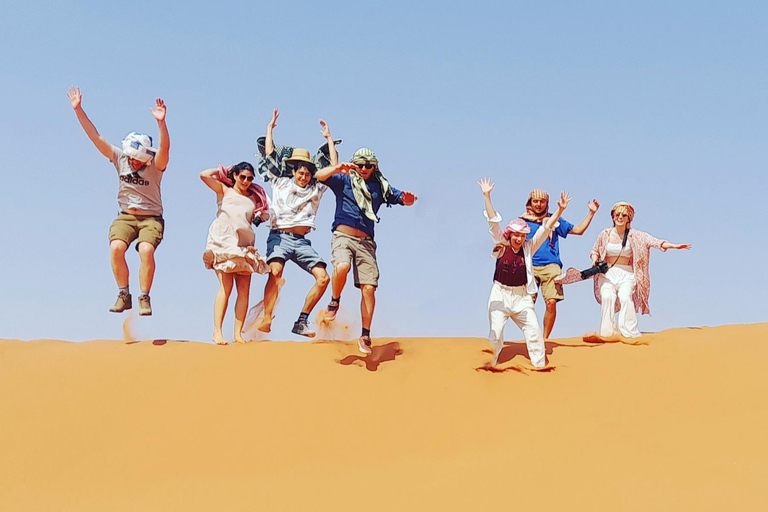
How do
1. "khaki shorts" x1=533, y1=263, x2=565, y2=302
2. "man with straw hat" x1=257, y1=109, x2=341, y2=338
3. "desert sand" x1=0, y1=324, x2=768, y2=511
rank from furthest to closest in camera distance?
1. "khaki shorts" x1=533, y1=263, x2=565, y2=302
2. "man with straw hat" x1=257, y1=109, x2=341, y2=338
3. "desert sand" x1=0, y1=324, x2=768, y2=511

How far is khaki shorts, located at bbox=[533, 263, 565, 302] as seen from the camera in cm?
859

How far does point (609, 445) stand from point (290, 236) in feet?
13.1

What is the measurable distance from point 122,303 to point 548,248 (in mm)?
4689

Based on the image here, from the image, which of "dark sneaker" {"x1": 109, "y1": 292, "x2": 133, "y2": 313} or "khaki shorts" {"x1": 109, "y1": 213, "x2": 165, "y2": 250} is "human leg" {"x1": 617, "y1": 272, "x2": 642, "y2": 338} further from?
"dark sneaker" {"x1": 109, "y1": 292, "x2": 133, "y2": 313}

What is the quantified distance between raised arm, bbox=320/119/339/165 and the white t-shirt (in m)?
0.37

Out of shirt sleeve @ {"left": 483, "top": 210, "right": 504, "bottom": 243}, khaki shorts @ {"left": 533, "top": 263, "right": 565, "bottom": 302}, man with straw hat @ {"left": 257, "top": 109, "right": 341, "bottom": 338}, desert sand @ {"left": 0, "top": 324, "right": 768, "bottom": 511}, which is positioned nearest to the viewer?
desert sand @ {"left": 0, "top": 324, "right": 768, "bottom": 511}

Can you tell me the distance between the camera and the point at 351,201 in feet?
26.6

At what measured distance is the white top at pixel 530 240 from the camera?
291 inches

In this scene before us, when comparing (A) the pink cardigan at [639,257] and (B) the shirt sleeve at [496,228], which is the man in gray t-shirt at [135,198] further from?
(A) the pink cardigan at [639,257]

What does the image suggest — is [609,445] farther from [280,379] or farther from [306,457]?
[280,379]

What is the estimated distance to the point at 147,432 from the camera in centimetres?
679

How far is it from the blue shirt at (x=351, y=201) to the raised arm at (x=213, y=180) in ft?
3.97

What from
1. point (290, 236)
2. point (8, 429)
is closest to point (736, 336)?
point (290, 236)

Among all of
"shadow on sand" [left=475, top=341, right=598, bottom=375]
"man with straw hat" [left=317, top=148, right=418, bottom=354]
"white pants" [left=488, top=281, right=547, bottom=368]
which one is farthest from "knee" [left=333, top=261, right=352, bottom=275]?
"shadow on sand" [left=475, top=341, right=598, bottom=375]
